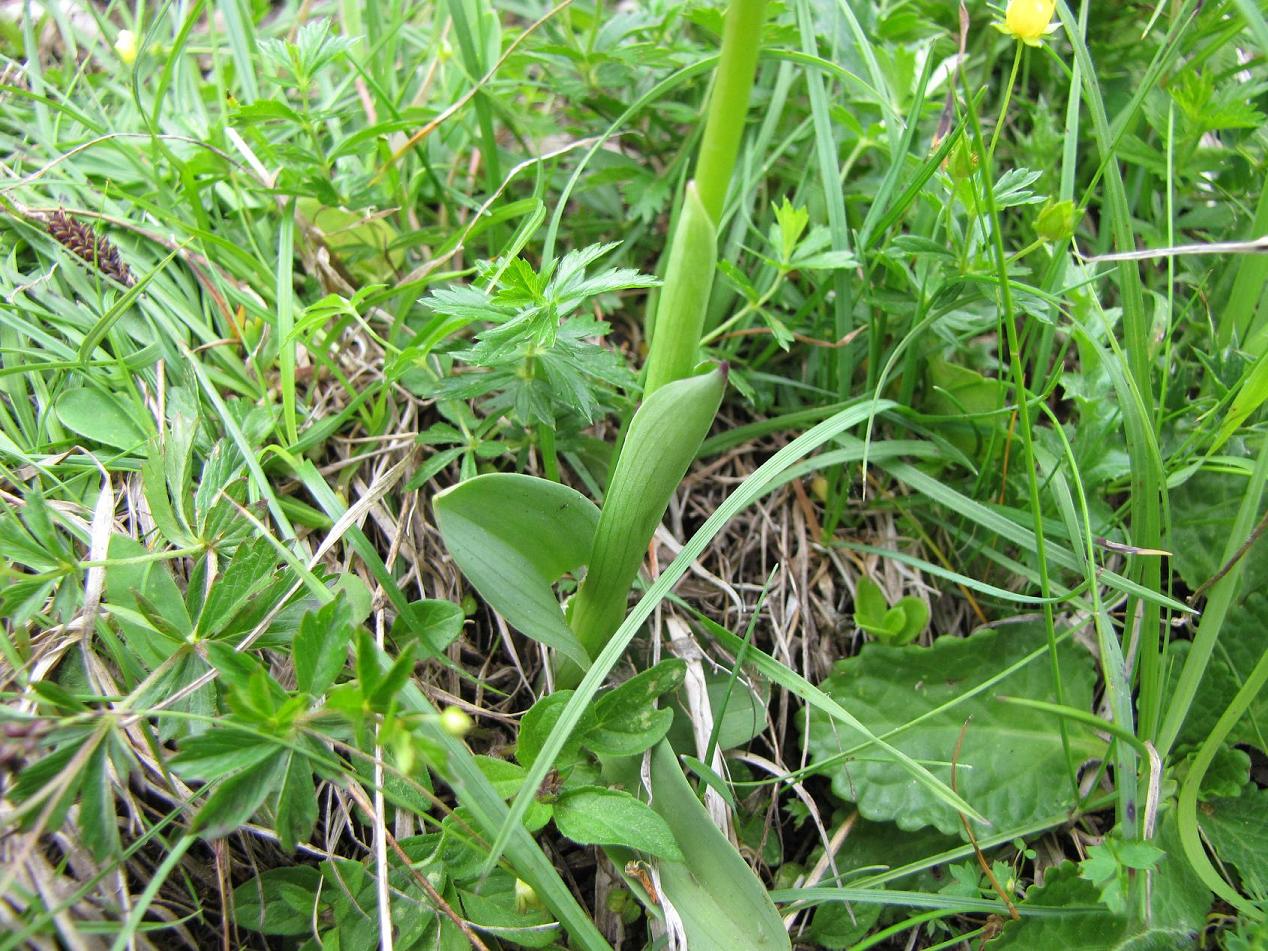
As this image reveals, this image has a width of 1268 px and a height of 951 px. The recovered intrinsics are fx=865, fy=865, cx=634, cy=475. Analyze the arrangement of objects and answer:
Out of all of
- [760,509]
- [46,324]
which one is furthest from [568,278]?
[46,324]

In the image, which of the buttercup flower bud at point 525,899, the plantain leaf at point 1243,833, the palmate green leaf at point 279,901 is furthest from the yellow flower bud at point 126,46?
the plantain leaf at point 1243,833

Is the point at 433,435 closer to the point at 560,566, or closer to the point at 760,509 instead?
the point at 560,566

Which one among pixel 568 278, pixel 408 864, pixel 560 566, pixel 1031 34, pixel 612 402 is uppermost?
pixel 1031 34

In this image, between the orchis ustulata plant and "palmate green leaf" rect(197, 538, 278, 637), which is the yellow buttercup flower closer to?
the orchis ustulata plant

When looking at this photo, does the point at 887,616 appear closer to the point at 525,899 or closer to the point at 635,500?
the point at 635,500

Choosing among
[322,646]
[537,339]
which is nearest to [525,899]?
[322,646]

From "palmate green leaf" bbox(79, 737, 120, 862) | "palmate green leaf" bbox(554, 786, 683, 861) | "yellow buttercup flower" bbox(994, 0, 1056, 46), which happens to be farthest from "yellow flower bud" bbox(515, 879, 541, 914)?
"yellow buttercup flower" bbox(994, 0, 1056, 46)
